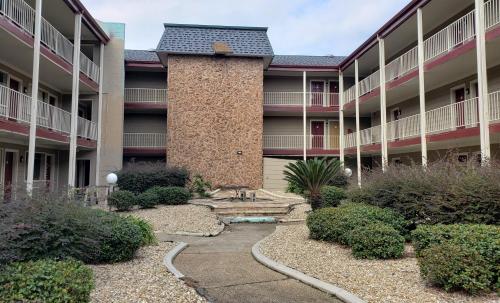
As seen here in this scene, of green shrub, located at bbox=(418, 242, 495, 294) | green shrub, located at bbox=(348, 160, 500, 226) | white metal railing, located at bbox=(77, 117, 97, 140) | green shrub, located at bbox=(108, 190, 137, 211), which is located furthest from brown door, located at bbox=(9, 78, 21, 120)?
green shrub, located at bbox=(418, 242, 495, 294)

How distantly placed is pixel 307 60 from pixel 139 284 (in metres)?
26.8

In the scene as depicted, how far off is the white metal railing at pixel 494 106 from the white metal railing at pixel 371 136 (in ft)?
27.2

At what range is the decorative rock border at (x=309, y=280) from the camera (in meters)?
5.48

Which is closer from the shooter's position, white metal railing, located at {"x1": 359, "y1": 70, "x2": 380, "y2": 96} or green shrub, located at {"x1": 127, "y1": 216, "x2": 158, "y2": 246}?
green shrub, located at {"x1": 127, "y1": 216, "x2": 158, "y2": 246}

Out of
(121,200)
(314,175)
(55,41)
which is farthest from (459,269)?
(55,41)

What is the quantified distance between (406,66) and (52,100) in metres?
17.8

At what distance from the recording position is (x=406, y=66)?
63.7ft

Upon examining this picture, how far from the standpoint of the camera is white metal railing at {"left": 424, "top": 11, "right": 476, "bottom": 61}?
14844 mm

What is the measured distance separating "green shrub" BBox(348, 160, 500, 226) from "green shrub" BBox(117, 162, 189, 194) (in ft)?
35.7

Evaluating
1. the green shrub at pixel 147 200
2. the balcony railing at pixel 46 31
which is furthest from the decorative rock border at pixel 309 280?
the balcony railing at pixel 46 31

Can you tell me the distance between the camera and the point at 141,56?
1156 inches

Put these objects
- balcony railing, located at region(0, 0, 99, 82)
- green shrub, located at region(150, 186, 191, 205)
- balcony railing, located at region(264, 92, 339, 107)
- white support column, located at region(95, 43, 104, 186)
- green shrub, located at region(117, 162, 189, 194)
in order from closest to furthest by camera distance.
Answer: balcony railing, located at region(0, 0, 99, 82) → green shrub, located at region(150, 186, 191, 205) → green shrub, located at region(117, 162, 189, 194) → white support column, located at region(95, 43, 104, 186) → balcony railing, located at region(264, 92, 339, 107)

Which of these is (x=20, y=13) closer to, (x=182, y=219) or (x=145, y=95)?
(x=182, y=219)

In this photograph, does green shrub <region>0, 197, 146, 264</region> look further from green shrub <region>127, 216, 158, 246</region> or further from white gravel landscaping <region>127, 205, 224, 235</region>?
white gravel landscaping <region>127, 205, 224, 235</region>
